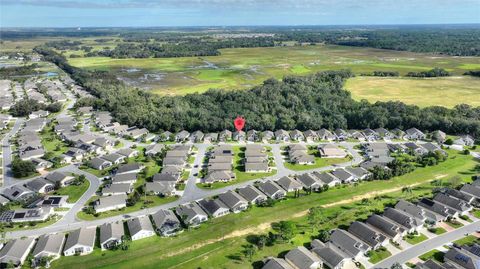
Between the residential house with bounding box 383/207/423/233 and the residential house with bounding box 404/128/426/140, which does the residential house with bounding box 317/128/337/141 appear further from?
the residential house with bounding box 383/207/423/233

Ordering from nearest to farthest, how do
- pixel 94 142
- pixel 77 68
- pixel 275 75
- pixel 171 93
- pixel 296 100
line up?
pixel 94 142 < pixel 296 100 < pixel 171 93 < pixel 275 75 < pixel 77 68

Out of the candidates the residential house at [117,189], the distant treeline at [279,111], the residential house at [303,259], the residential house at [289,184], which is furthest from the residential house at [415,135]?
the residential house at [117,189]

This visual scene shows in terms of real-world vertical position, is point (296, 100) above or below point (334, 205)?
above

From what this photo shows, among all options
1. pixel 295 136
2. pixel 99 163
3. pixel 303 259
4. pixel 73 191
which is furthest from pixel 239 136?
pixel 303 259

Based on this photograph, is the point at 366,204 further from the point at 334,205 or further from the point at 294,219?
the point at 294,219

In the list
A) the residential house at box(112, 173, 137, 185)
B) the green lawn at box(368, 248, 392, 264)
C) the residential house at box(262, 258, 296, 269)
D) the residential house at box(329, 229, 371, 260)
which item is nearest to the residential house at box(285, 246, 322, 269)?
the residential house at box(262, 258, 296, 269)

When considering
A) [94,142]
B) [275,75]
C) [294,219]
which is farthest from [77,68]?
[294,219]
